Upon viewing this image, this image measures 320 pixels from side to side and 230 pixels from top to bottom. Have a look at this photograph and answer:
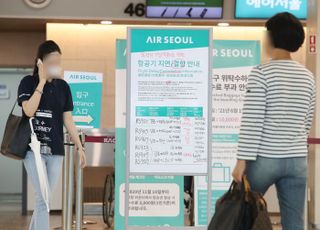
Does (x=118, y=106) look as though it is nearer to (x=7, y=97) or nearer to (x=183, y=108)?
(x=183, y=108)

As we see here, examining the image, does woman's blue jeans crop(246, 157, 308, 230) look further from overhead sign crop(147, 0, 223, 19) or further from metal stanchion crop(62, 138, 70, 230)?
overhead sign crop(147, 0, 223, 19)

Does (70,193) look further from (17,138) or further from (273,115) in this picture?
(273,115)

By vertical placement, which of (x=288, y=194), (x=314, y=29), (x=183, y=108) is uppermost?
(x=314, y=29)

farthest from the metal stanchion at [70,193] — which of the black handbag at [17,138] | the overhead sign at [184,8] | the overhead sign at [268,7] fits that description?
the overhead sign at [268,7]

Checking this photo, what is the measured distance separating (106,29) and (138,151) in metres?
4.68

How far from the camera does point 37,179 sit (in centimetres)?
445

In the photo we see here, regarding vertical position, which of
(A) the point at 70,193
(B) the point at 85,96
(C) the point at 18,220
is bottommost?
(C) the point at 18,220

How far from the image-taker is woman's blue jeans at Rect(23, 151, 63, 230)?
14.6 ft

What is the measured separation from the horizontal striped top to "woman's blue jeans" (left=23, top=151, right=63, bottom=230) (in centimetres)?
173

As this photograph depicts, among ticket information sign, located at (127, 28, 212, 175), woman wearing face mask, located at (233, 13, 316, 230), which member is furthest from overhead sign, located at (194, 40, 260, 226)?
woman wearing face mask, located at (233, 13, 316, 230)

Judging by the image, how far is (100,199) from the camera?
29.8ft

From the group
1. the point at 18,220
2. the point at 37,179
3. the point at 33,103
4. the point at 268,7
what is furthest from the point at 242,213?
the point at 268,7

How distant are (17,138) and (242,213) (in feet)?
6.37

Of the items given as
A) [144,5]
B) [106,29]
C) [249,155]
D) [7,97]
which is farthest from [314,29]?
[7,97]
